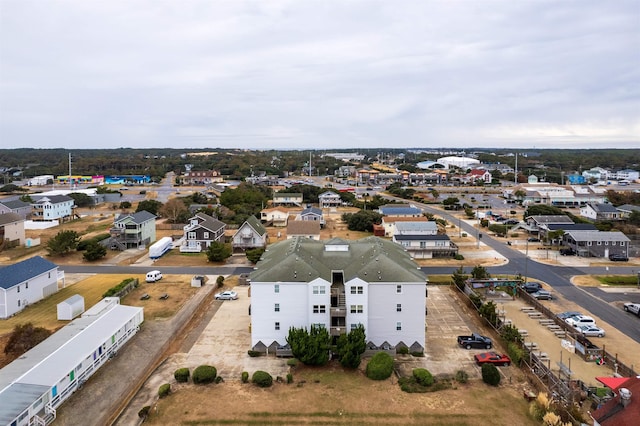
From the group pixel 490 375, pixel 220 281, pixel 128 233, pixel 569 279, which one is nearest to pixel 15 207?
pixel 128 233

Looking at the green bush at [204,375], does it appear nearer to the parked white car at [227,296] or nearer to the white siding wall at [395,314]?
the white siding wall at [395,314]

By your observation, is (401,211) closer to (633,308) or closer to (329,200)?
(329,200)

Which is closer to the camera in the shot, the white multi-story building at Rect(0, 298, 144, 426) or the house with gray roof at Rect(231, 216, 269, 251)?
the white multi-story building at Rect(0, 298, 144, 426)

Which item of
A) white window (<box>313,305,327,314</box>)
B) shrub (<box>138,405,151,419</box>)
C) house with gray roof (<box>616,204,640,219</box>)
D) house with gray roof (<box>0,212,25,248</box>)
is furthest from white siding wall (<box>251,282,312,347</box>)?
house with gray roof (<box>616,204,640,219</box>)

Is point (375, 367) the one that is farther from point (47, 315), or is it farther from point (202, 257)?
point (202, 257)

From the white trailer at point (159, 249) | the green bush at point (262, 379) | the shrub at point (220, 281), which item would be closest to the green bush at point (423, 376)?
the green bush at point (262, 379)

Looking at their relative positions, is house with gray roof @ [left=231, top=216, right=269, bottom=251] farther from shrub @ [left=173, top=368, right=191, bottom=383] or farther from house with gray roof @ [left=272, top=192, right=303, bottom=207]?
house with gray roof @ [left=272, top=192, right=303, bottom=207]
